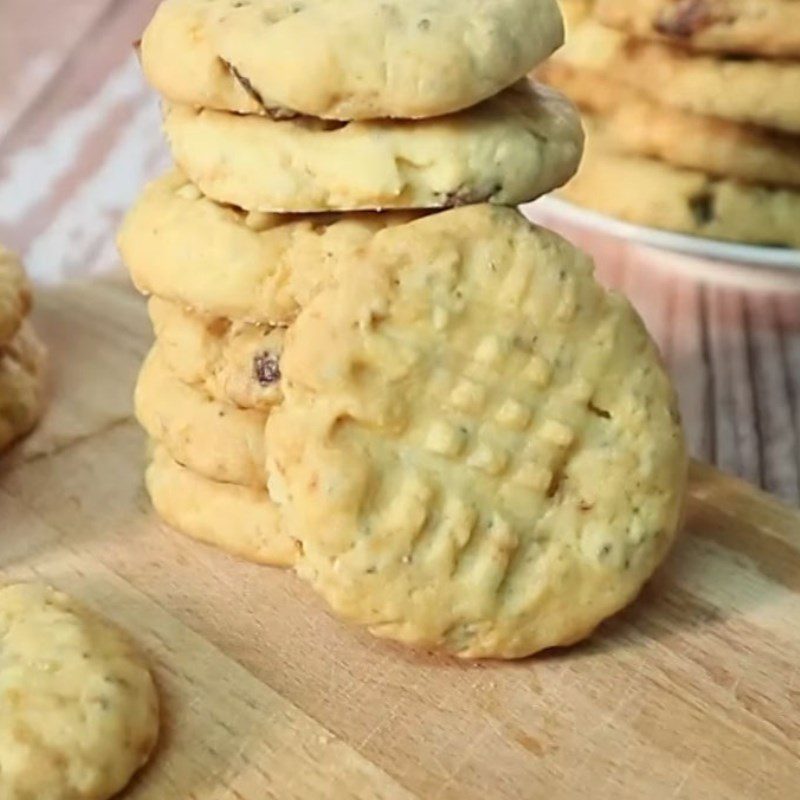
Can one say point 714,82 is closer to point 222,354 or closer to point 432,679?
point 222,354

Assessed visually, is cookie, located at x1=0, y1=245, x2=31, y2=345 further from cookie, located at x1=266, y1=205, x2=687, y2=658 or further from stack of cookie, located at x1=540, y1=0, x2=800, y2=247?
stack of cookie, located at x1=540, y1=0, x2=800, y2=247

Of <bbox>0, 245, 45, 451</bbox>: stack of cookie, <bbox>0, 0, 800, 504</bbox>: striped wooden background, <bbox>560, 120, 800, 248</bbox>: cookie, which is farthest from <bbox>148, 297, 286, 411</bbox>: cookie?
<bbox>560, 120, 800, 248</bbox>: cookie

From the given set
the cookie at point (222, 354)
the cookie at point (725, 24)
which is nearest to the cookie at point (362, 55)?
the cookie at point (222, 354)

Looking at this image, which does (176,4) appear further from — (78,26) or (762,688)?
(78,26)

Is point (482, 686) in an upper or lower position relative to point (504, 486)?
lower

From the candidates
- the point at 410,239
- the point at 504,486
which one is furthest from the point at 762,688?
the point at 410,239

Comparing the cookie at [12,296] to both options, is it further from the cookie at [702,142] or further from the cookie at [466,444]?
the cookie at [702,142]
